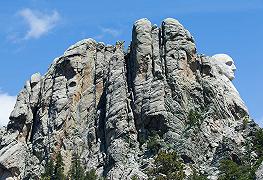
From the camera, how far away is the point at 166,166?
343 feet

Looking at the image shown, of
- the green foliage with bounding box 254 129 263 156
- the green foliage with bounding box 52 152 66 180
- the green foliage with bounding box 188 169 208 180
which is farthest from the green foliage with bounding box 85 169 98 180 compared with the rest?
the green foliage with bounding box 254 129 263 156

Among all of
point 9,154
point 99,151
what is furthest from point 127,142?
point 9,154

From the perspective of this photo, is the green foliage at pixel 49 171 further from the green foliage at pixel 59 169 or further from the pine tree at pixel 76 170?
the pine tree at pixel 76 170

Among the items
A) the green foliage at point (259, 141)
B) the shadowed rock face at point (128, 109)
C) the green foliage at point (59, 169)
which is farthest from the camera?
the green foliage at point (59, 169)

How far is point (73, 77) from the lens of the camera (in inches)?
Result: 5305

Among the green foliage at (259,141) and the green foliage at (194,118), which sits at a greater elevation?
the green foliage at (194,118)

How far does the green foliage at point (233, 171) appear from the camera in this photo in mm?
100375

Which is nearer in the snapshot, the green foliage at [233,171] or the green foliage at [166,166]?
the green foliage at [233,171]

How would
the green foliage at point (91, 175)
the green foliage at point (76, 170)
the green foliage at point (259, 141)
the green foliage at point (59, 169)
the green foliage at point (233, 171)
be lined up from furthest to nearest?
the green foliage at point (59, 169)
the green foliage at point (76, 170)
the green foliage at point (91, 175)
the green foliage at point (259, 141)
the green foliage at point (233, 171)

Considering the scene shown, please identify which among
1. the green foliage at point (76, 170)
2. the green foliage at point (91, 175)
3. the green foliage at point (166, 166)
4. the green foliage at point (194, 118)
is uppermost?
the green foliage at point (194, 118)

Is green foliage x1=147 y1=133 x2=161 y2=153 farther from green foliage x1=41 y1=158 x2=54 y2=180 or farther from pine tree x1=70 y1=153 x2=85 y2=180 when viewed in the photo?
green foliage x1=41 y1=158 x2=54 y2=180

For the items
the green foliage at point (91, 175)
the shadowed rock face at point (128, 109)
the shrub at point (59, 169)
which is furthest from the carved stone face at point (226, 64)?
the green foliage at point (91, 175)

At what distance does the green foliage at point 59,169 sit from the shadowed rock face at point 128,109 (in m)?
2.98

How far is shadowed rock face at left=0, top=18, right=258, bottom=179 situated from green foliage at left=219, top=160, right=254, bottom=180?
4.65m
